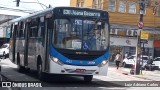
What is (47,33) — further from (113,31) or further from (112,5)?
(112,5)

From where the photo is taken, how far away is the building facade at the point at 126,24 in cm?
5675

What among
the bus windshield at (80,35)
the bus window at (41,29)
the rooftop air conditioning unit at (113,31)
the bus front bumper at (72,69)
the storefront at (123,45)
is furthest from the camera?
the storefront at (123,45)

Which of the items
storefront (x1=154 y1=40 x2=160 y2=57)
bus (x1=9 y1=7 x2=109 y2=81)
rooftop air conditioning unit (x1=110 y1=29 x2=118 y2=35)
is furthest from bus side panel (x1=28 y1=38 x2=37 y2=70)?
storefront (x1=154 y1=40 x2=160 y2=57)

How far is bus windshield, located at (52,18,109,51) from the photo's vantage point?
55.3 ft

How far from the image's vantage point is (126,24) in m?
57.6

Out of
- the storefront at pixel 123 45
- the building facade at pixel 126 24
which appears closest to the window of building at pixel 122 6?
the building facade at pixel 126 24

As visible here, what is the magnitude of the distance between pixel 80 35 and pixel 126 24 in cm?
4111

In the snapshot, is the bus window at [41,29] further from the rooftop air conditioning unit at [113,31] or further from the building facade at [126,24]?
the rooftop air conditioning unit at [113,31]

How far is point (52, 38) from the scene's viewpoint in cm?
1689

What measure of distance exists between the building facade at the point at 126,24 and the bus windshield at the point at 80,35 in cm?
3842

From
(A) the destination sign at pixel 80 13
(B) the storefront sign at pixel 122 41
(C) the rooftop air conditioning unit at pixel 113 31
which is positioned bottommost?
(B) the storefront sign at pixel 122 41

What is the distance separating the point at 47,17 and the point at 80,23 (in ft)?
4.86

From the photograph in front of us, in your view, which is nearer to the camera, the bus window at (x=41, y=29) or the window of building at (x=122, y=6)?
the bus window at (x=41, y=29)

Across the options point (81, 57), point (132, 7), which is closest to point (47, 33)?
point (81, 57)
